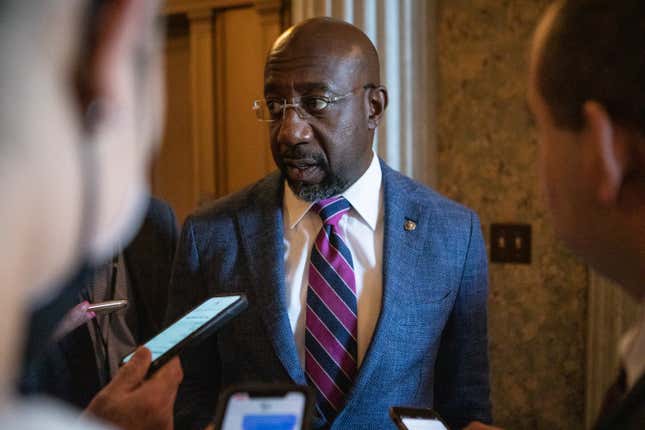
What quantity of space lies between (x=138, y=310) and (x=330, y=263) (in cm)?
64

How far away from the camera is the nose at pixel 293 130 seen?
62.0 inches

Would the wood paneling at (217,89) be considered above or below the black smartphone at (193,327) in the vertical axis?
above

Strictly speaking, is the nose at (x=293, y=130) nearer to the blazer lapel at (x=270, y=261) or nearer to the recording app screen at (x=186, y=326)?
the blazer lapel at (x=270, y=261)

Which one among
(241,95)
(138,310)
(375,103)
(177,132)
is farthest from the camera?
(177,132)

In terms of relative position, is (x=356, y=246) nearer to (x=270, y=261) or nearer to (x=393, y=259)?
(x=393, y=259)

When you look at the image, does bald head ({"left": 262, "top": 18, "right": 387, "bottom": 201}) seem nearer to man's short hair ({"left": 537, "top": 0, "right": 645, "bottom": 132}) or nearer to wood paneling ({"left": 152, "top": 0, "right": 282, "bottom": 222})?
man's short hair ({"left": 537, "top": 0, "right": 645, "bottom": 132})

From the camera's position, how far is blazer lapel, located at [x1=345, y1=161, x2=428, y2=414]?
1452 mm

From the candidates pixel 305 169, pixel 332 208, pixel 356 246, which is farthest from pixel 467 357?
pixel 305 169

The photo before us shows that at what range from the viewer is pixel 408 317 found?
4.99 feet

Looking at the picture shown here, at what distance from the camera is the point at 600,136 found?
73cm

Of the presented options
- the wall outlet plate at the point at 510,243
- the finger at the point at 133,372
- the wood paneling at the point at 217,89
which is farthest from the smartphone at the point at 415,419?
the wood paneling at the point at 217,89

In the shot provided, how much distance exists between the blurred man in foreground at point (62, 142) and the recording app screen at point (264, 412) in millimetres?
468

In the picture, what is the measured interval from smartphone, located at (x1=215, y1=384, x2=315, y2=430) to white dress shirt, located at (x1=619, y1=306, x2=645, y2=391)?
0.39 meters

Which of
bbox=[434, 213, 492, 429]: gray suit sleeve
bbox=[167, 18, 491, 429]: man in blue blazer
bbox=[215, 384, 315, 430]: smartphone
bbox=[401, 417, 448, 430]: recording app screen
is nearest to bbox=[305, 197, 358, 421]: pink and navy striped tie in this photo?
bbox=[167, 18, 491, 429]: man in blue blazer
